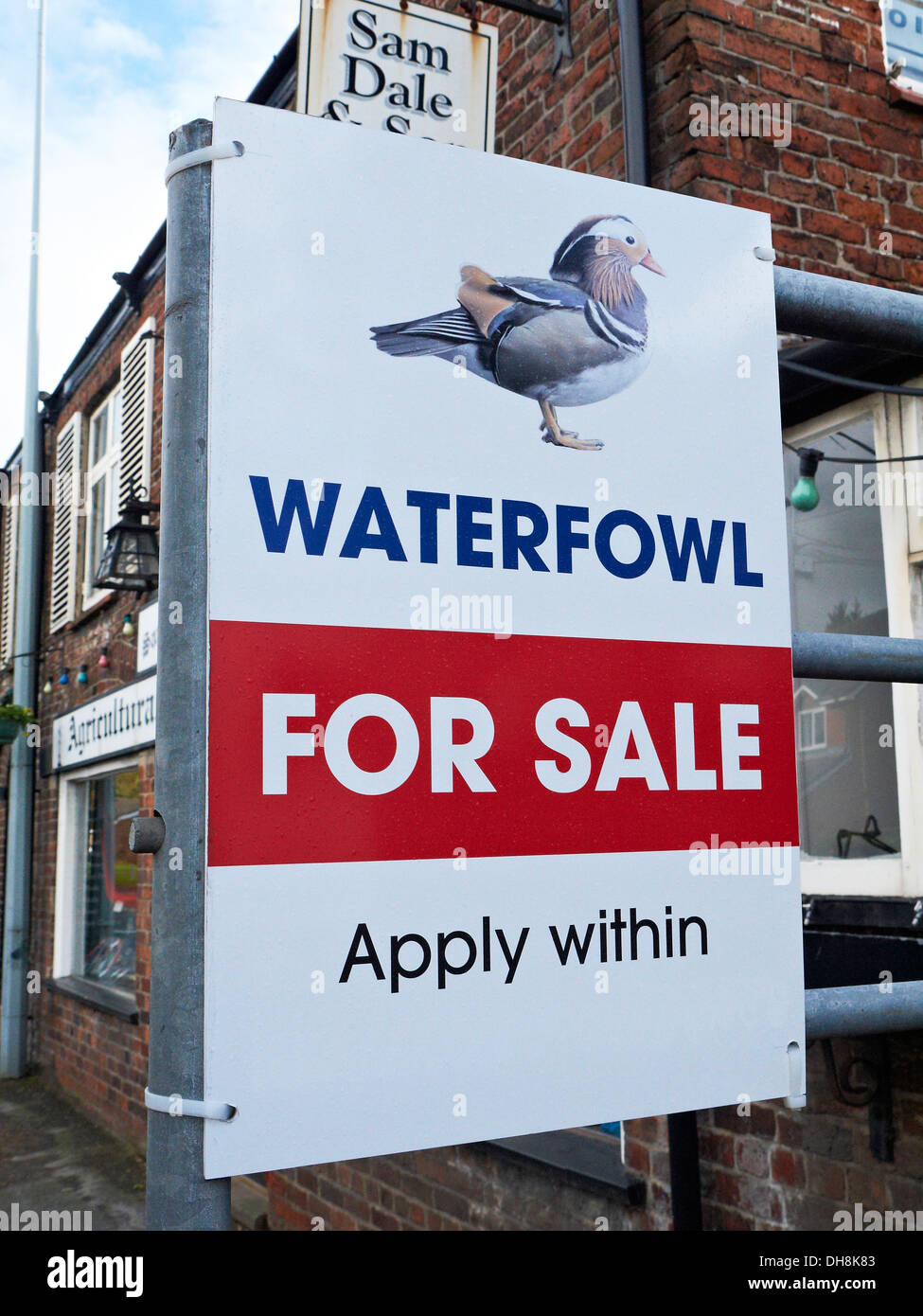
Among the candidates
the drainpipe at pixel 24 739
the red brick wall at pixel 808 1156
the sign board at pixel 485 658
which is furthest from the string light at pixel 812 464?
the drainpipe at pixel 24 739

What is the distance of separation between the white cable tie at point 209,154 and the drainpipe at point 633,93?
3157 mm

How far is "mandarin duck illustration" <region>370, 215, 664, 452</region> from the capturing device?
1.13 metres

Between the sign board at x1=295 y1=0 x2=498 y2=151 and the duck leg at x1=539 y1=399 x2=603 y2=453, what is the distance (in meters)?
2.97

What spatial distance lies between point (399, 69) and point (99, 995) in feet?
22.0

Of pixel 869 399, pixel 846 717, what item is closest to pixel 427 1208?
pixel 846 717

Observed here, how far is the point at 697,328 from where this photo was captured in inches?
48.5

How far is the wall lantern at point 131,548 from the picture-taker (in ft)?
23.0

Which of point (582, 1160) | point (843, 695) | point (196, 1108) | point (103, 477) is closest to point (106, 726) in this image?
point (103, 477)

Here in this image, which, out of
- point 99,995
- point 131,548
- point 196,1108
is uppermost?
point 131,548

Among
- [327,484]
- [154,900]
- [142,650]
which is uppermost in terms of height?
[142,650]

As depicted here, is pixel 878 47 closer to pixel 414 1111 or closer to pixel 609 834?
pixel 609 834

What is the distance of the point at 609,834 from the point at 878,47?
4.36m

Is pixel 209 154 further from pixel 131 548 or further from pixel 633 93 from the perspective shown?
pixel 131 548

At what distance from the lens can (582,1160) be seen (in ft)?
13.4
